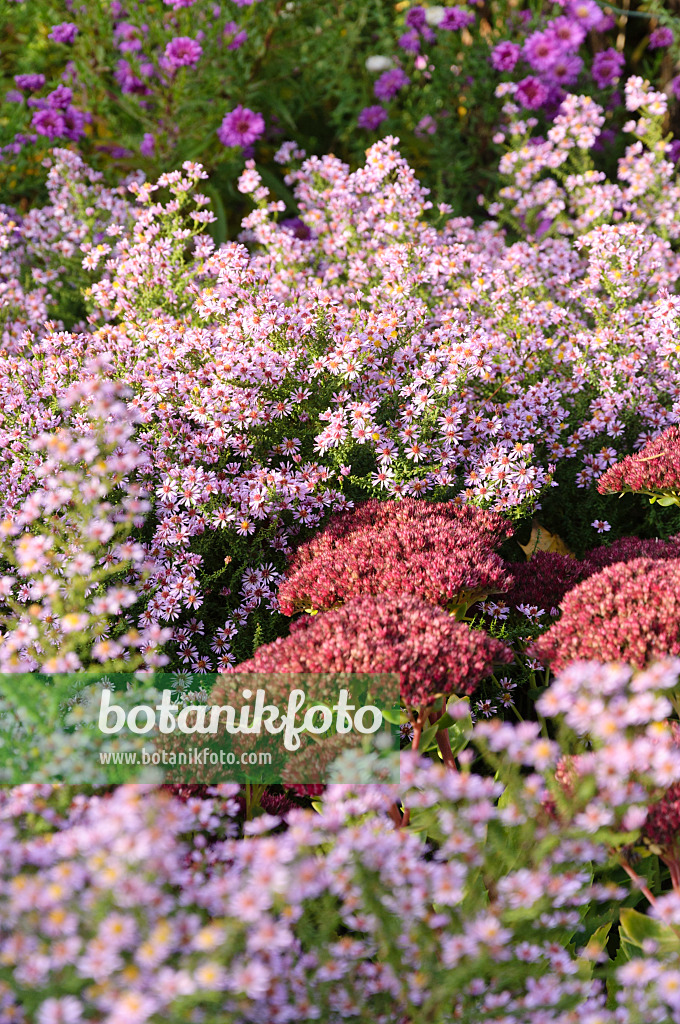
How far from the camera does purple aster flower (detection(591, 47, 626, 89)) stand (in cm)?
529

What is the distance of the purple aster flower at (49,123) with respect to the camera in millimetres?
4527

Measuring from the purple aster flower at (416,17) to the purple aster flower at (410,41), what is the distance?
0.14ft

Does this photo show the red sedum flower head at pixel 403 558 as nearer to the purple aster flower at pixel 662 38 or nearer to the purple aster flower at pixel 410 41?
the purple aster flower at pixel 410 41

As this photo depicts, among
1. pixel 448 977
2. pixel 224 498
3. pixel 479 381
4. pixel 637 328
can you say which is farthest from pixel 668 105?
pixel 448 977

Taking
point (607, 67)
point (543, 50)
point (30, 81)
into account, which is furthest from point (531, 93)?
point (30, 81)

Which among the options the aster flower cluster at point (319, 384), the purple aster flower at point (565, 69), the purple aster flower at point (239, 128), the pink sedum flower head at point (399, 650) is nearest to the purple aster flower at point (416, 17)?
the purple aster flower at point (565, 69)

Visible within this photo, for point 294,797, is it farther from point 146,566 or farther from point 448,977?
point 448,977

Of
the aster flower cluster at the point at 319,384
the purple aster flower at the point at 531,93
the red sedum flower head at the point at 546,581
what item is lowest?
the red sedum flower head at the point at 546,581

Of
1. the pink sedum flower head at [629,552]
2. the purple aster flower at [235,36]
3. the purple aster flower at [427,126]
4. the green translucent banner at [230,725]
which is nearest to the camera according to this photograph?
the green translucent banner at [230,725]

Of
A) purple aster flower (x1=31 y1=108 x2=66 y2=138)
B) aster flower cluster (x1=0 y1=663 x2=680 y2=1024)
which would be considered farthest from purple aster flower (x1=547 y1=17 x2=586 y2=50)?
aster flower cluster (x1=0 y1=663 x2=680 y2=1024)

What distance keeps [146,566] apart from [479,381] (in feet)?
5.64

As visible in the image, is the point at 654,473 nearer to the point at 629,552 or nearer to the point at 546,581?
the point at 629,552

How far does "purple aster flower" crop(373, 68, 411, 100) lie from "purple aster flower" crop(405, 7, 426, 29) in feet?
0.99

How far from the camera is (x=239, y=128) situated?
4.57m
